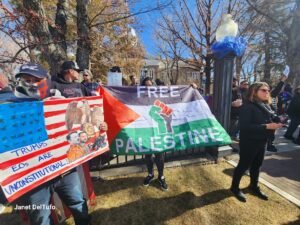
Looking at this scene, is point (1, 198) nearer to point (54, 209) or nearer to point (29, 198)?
point (29, 198)

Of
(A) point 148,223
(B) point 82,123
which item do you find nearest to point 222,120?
(A) point 148,223

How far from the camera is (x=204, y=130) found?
12.3 feet

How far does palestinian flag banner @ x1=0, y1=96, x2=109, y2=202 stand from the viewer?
173cm

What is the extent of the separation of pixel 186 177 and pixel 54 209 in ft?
7.79

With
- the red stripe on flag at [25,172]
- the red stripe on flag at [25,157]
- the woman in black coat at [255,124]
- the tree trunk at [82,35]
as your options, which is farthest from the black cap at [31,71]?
the tree trunk at [82,35]

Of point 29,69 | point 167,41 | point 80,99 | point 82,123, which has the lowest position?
point 82,123

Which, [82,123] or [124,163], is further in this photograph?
[124,163]

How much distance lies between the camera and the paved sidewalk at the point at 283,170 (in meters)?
3.53

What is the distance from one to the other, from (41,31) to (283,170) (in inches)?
276

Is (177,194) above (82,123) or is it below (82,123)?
below

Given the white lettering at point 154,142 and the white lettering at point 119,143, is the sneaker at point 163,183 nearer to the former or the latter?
the white lettering at point 154,142

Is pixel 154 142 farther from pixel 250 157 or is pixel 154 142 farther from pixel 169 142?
pixel 250 157

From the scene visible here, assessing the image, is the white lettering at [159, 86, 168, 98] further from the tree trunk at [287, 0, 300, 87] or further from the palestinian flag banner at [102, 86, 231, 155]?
the tree trunk at [287, 0, 300, 87]

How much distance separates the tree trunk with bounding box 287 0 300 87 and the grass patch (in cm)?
1171
